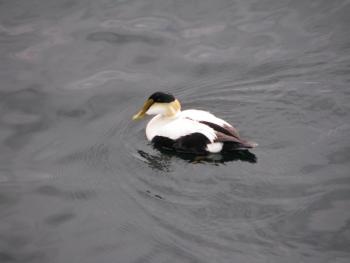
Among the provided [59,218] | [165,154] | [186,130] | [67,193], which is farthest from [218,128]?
[59,218]

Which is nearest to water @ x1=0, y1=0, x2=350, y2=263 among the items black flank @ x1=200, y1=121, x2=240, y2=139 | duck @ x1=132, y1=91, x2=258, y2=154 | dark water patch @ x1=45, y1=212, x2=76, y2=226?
dark water patch @ x1=45, y1=212, x2=76, y2=226

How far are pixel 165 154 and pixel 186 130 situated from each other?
40 centimetres

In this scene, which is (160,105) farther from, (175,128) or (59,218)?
(59,218)

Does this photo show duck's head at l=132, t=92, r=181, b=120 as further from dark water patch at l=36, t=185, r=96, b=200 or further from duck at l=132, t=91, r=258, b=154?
dark water patch at l=36, t=185, r=96, b=200

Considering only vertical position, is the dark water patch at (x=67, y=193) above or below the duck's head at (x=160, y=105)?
below

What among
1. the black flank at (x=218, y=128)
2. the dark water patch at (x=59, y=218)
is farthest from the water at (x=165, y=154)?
the black flank at (x=218, y=128)

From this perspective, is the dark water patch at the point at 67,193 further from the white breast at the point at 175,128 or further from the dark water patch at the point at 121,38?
the dark water patch at the point at 121,38

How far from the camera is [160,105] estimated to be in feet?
26.6

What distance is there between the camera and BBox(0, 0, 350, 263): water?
634cm

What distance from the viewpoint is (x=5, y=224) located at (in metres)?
6.89

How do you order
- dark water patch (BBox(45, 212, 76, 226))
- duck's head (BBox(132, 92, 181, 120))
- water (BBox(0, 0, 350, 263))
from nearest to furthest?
water (BBox(0, 0, 350, 263))
dark water patch (BBox(45, 212, 76, 226))
duck's head (BBox(132, 92, 181, 120))

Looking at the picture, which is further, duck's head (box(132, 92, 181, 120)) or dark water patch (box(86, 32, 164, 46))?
dark water patch (box(86, 32, 164, 46))

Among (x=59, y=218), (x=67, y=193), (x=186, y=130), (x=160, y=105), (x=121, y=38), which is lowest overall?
(x=59, y=218)

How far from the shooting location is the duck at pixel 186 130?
7570 mm
